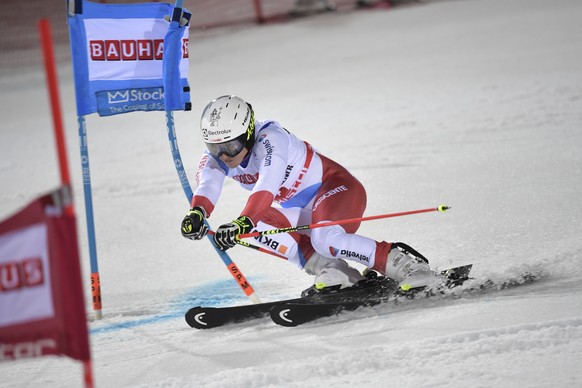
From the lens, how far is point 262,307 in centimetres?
516

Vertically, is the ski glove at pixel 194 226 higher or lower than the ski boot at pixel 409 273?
higher

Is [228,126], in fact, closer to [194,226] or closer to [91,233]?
[194,226]

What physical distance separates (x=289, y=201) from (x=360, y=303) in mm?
941

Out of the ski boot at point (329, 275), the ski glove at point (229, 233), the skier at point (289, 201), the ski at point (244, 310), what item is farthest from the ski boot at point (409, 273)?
the ski glove at point (229, 233)

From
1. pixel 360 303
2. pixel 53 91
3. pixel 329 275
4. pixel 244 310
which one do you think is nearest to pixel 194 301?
pixel 244 310

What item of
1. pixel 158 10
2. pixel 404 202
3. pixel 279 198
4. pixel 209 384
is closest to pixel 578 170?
pixel 404 202

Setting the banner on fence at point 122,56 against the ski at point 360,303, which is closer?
the ski at point 360,303

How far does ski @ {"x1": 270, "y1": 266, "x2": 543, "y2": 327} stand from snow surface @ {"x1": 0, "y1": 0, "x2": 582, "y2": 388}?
0.28 ft

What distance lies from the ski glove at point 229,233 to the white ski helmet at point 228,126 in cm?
54

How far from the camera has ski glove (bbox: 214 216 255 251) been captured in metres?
4.83

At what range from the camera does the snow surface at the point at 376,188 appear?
4309mm

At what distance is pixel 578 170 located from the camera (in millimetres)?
7516

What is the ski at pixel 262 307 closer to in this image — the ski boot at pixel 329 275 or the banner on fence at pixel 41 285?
the ski boot at pixel 329 275

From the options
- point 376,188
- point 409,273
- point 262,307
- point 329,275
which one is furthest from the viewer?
point 376,188
